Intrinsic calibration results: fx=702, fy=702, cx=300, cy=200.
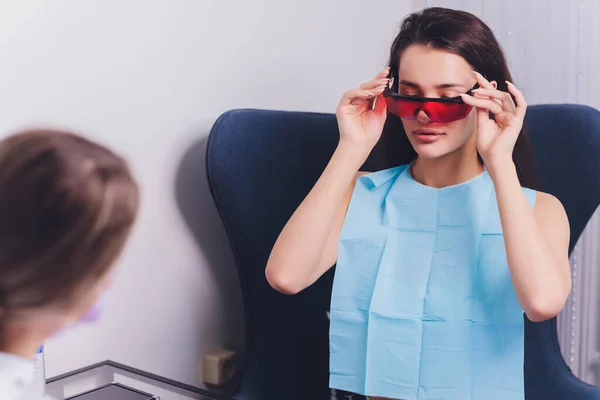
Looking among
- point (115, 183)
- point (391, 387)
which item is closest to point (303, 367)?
point (391, 387)

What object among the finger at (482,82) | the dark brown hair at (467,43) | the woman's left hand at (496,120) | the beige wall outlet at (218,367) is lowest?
the beige wall outlet at (218,367)

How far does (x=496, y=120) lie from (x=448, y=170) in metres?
0.16

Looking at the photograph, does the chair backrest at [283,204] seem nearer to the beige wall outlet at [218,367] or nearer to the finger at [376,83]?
the beige wall outlet at [218,367]

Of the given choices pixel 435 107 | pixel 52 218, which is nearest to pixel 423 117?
pixel 435 107

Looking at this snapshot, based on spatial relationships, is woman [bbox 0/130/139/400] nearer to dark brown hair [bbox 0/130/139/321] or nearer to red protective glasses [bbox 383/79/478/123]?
dark brown hair [bbox 0/130/139/321]

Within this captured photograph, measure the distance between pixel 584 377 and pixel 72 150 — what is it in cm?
184

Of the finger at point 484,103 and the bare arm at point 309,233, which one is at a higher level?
the finger at point 484,103

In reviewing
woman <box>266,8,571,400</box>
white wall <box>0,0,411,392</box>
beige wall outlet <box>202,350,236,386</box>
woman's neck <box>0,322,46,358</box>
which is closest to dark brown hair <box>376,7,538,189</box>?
woman <box>266,8,571,400</box>

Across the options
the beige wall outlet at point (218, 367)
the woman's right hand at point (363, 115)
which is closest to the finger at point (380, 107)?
the woman's right hand at point (363, 115)

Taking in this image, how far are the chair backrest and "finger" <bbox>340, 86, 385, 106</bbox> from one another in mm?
262

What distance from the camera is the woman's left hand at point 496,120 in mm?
1278

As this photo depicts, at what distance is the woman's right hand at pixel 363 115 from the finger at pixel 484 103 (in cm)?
18

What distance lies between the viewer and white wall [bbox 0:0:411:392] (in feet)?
4.50

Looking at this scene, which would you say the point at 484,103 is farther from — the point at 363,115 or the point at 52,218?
the point at 52,218
